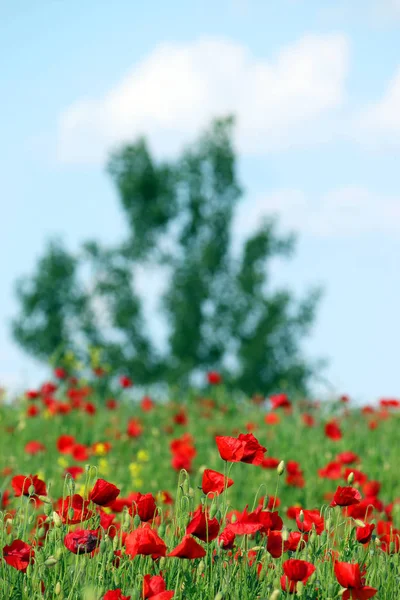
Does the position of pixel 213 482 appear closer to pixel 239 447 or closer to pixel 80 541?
pixel 239 447

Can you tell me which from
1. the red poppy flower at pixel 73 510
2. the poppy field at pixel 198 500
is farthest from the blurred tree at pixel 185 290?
the red poppy flower at pixel 73 510

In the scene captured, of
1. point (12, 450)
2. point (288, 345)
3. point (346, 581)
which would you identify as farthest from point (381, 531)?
point (288, 345)

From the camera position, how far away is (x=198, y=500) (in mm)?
4812

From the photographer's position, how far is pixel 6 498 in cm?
468

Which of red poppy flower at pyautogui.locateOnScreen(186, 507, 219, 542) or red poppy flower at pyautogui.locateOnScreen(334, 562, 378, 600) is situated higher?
red poppy flower at pyautogui.locateOnScreen(186, 507, 219, 542)

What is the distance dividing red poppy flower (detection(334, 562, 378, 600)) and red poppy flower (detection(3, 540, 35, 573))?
1.05 m

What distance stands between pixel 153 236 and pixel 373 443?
653 inches

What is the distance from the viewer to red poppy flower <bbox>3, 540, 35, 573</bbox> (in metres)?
2.82

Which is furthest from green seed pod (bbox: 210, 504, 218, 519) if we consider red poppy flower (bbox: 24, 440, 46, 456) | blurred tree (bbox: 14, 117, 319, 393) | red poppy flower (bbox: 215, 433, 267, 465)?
blurred tree (bbox: 14, 117, 319, 393)

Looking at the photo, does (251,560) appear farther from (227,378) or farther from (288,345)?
(288,345)

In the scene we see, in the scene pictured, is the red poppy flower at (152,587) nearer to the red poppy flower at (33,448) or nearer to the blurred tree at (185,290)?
the red poppy flower at (33,448)

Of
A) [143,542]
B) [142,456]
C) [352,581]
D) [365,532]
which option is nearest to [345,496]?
[365,532]

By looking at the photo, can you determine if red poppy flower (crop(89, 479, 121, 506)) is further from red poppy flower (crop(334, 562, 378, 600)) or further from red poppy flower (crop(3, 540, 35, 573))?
red poppy flower (crop(334, 562, 378, 600))

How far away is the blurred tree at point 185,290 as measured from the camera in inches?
851
